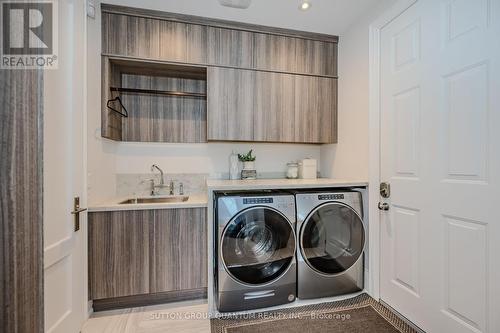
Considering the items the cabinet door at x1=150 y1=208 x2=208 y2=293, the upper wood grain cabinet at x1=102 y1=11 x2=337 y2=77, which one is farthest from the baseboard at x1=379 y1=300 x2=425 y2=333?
the upper wood grain cabinet at x1=102 y1=11 x2=337 y2=77

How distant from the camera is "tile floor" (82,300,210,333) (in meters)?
1.58

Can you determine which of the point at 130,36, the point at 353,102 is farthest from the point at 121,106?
the point at 353,102

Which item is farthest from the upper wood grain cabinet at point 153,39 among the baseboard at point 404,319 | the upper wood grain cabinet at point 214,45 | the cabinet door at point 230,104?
the baseboard at point 404,319

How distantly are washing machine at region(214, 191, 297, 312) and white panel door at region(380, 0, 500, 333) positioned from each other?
83cm

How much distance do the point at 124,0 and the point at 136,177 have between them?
1612mm

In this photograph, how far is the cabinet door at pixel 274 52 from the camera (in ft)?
7.38

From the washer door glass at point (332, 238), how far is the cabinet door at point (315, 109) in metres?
0.87

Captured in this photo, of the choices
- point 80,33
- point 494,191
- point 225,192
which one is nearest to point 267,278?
point 225,192

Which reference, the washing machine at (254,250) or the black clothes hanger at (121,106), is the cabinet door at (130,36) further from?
the washing machine at (254,250)

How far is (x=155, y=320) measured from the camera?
1.68 meters

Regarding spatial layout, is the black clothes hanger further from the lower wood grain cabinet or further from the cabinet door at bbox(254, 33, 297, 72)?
the cabinet door at bbox(254, 33, 297, 72)

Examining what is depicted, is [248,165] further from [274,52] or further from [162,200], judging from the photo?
[274,52]

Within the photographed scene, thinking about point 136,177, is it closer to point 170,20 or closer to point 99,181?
point 99,181

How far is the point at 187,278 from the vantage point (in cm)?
182
